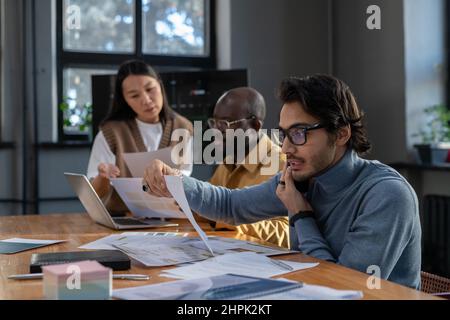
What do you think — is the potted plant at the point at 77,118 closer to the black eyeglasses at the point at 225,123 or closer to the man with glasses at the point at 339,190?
the black eyeglasses at the point at 225,123

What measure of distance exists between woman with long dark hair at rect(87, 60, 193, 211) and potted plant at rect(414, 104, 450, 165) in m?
1.85

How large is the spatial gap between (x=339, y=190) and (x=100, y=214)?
96 centimetres

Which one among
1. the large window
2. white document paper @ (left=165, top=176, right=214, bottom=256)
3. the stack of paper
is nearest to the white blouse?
white document paper @ (left=165, top=176, right=214, bottom=256)

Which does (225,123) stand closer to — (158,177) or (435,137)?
(158,177)

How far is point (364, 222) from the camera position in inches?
55.4

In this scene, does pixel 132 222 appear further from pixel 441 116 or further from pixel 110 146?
pixel 441 116

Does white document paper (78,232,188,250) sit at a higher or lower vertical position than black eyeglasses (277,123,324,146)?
lower

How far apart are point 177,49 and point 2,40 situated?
4.54ft

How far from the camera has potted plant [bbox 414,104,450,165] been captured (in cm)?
401

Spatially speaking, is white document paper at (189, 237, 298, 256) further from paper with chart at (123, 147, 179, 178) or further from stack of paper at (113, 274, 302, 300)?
paper with chart at (123, 147, 179, 178)

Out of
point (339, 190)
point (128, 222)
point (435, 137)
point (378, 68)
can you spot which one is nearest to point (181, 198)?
point (339, 190)

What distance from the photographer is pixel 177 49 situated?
5.12 m
